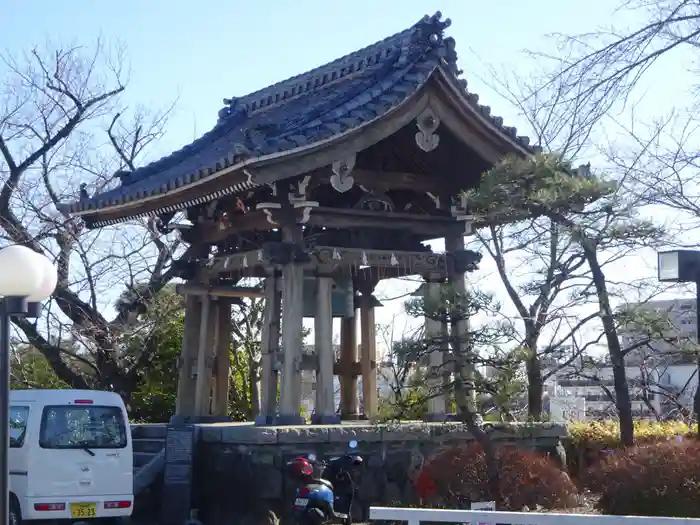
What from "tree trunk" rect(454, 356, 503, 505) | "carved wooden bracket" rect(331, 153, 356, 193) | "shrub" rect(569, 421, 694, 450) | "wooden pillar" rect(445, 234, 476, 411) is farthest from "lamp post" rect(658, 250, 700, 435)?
"shrub" rect(569, 421, 694, 450)

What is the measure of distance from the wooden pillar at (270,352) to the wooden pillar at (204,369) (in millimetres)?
1667

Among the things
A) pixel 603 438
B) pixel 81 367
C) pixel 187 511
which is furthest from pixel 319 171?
pixel 81 367

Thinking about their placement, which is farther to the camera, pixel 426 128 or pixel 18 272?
pixel 426 128

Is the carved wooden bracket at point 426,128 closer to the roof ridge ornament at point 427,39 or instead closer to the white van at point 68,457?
the roof ridge ornament at point 427,39

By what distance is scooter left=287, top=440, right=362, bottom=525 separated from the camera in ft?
36.3

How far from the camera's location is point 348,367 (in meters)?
16.7

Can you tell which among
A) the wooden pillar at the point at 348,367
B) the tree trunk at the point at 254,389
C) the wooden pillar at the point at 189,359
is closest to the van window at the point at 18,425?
the wooden pillar at the point at 189,359

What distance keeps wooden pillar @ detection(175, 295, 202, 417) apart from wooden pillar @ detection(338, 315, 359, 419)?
2.39m

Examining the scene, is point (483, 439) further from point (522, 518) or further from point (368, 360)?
point (368, 360)

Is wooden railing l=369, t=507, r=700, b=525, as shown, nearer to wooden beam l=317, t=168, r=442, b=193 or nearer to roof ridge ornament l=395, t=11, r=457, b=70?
wooden beam l=317, t=168, r=442, b=193

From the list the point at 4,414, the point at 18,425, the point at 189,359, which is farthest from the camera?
the point at 189,359

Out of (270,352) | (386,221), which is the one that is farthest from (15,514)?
(386,221)

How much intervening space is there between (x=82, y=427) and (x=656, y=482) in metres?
7.06

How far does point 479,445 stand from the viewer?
11625mm
